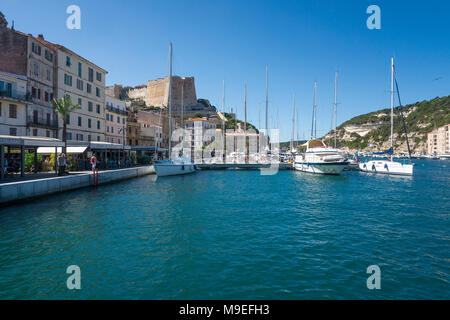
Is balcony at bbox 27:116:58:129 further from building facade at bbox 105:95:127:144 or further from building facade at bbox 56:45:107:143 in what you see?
building facade at bbox 105:95:127:144

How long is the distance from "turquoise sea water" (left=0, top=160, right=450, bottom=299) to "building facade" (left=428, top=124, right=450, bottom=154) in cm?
14728

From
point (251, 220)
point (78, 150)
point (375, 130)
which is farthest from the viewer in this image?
point (375, 130)

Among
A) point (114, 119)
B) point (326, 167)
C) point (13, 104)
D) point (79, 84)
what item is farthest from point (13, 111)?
point (326, 167)

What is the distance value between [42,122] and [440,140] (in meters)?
169

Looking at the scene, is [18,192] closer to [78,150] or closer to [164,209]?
[164,209]

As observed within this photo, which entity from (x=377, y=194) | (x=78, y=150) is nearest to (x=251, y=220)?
(x=377, y=194)

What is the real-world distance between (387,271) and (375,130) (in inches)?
8687

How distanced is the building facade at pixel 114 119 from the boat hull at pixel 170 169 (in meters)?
15.8

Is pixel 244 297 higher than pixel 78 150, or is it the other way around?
pixel 78 150

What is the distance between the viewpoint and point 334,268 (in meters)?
7.49

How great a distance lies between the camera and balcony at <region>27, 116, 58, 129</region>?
29188 millimetres

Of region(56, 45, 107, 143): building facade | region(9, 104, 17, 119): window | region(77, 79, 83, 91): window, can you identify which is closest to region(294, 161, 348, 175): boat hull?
region(56, 45, 107, 143): building facade

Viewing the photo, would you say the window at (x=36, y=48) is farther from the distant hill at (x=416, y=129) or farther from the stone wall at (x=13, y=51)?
the distant hill at (x=416, y=129)

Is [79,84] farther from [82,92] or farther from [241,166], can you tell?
[241,166]
